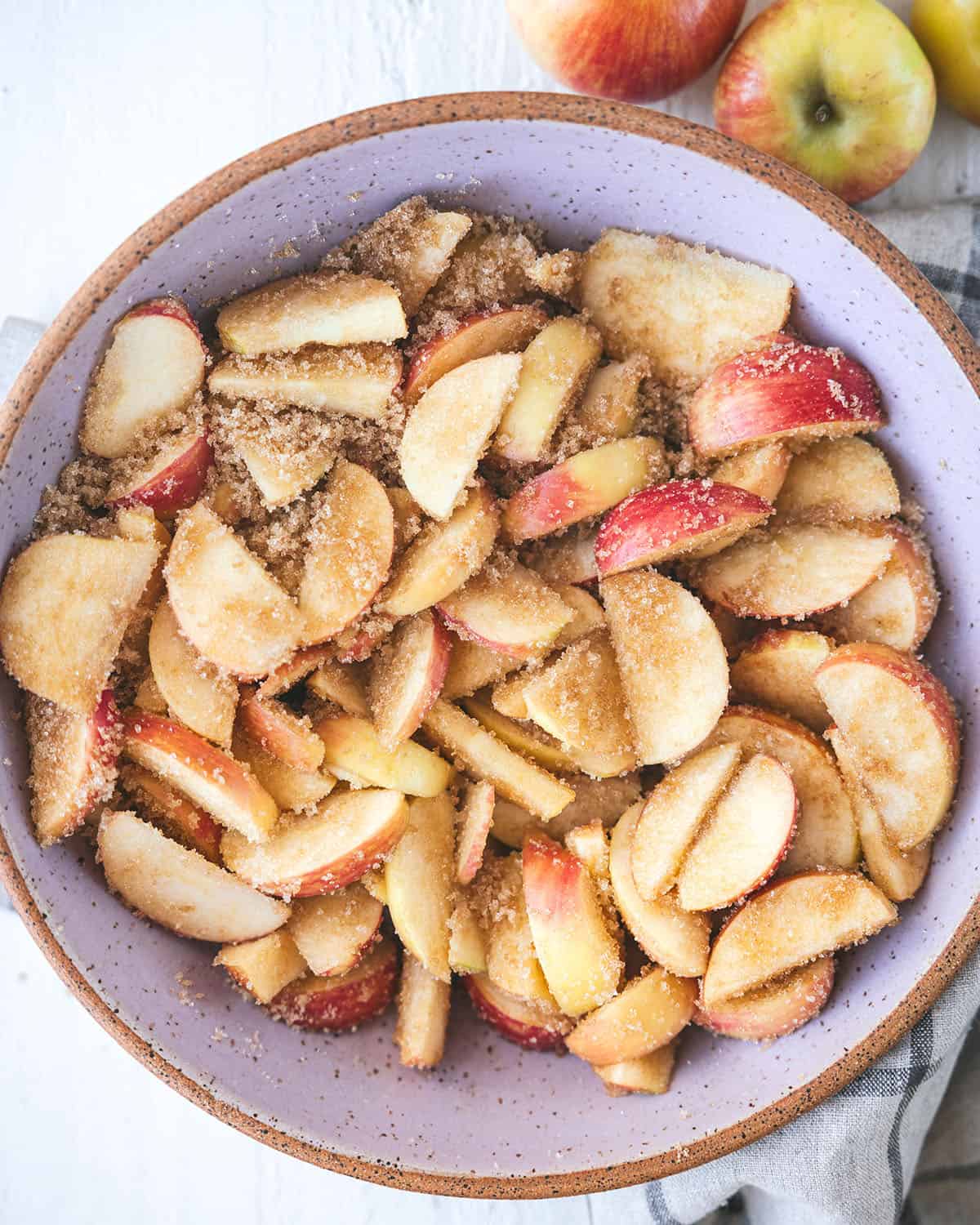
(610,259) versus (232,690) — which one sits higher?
(610,259)

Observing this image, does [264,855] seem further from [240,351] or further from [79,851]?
[240,351]

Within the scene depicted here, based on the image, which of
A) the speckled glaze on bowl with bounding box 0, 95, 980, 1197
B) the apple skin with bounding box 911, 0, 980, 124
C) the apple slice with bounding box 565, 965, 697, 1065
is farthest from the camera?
the apple skin with bounding box 911, 0, 980, 124

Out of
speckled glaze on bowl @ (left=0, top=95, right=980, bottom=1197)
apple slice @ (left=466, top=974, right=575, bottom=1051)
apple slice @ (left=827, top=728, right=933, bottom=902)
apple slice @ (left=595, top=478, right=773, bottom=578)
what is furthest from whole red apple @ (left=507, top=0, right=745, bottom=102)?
apple slice @ (left=466, top=974, right=575, bottom=1051)

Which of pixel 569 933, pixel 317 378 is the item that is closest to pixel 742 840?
pixel 569 933

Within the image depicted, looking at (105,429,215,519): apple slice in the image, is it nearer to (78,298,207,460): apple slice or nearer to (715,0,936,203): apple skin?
(78,298,207,460): apple slice

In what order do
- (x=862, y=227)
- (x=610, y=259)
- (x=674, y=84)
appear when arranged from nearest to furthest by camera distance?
1. (x=862, y=227)
2. (x=610, y=259)
3. (x=674, y=84)

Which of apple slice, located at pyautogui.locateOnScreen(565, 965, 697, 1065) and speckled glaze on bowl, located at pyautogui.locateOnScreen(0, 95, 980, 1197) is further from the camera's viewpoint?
apple slice, located at pyautogui.locateOnScreen(565, 965, 697, 1065)

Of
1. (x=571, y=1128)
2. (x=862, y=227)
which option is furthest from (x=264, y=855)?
(x=862, y=227)
